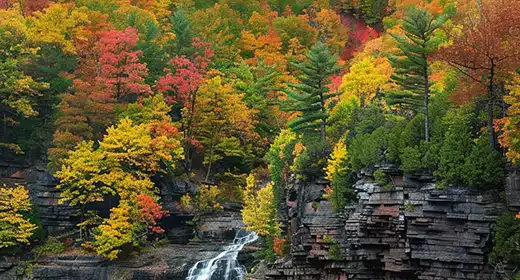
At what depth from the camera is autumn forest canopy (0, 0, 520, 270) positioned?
31203 millimetres

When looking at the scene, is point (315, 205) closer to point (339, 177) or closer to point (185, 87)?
point (339, 177)

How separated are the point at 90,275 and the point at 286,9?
160 ft

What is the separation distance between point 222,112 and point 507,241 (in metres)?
30.6

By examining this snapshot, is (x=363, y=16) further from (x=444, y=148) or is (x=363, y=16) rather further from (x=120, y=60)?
(x=444, y=148)

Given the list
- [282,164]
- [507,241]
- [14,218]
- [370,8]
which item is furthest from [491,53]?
[370,8]

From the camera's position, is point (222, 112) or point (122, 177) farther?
point (222, 112)

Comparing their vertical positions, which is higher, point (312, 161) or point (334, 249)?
point (312, 161)

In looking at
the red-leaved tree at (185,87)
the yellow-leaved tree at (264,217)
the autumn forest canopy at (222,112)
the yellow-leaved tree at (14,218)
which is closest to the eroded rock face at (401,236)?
the autumn forest canopy at (222,112)

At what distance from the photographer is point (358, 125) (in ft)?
132

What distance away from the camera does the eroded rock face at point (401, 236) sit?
1152 inches

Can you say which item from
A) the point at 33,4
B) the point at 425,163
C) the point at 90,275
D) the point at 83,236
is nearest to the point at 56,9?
the point at 33,4

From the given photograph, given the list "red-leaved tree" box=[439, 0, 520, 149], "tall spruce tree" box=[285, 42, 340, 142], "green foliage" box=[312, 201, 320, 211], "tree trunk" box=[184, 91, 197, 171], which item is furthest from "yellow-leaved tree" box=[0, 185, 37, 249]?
"red-leaved tree" box=[439, 0, 520, 149]

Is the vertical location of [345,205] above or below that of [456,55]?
below

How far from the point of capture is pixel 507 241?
27.4 m
